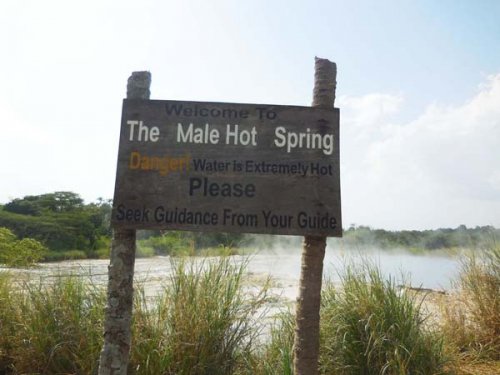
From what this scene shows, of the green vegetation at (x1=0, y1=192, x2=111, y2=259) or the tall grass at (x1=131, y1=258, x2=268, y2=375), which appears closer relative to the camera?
the tall grass at (x1=131, y1=258, x2=268, y2=375)

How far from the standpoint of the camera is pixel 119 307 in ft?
9.15

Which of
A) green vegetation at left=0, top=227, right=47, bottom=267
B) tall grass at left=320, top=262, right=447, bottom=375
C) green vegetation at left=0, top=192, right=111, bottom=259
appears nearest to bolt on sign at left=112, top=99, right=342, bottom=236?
tall grass at left=320, top=262, right=447, bottom=375

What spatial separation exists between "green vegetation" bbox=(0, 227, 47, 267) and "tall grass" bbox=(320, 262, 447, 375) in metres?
4.42

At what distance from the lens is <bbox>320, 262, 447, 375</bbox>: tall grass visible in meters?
3.43

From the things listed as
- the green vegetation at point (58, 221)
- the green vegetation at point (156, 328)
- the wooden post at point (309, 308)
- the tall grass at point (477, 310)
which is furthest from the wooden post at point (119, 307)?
the green vegetation at point (58, 221)

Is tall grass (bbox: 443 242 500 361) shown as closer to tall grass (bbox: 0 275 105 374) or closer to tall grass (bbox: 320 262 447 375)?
tall grass (bbox: 320 262 447 375)

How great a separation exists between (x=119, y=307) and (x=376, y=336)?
84.4 inches

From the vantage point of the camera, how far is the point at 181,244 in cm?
489

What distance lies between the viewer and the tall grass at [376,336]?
3.43 meters

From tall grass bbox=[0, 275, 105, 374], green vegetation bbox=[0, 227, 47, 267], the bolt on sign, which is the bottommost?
tall grass bbox=[0, 275, 105, 374]

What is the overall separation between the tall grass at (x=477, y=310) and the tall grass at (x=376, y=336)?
1.04 meters

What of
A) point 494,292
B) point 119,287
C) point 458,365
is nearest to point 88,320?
point 119,287

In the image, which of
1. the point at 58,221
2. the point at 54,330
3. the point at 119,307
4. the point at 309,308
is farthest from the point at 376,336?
the point at 58,221

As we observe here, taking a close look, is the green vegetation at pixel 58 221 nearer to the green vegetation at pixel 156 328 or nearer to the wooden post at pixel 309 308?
the green vegetation at pixel 156 328
